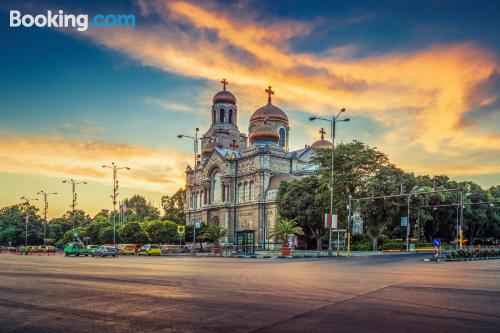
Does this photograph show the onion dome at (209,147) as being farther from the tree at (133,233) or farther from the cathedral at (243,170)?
the tree at (133,233)

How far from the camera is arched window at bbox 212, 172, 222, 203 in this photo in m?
85.7

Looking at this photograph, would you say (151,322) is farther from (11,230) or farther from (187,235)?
(11,230)

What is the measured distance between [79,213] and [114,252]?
4177 inches

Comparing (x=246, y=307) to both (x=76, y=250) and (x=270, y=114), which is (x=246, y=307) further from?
(x=270, y=114)

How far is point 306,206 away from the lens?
6150cm

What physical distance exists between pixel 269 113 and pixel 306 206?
3147 cm

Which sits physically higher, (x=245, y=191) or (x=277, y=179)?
(x=277, y=179)

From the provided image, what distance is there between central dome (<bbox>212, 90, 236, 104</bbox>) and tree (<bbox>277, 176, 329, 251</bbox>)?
3468 centimetres

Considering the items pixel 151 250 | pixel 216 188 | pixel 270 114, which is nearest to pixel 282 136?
pixel 270 114

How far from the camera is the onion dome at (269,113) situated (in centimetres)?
8894

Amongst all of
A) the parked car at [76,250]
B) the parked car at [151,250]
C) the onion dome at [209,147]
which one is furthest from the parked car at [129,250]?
the onion dome at [209,147]

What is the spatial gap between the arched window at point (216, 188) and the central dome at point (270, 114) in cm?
1188

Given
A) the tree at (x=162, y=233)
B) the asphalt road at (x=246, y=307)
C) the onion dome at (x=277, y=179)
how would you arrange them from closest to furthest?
the asphalt road at (x=246, y=307)
the tree at (x=162, y=233)
the onion dome at (x=277, y=179)

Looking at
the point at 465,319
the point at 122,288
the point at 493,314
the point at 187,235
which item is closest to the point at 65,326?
the point at 122,288
